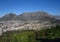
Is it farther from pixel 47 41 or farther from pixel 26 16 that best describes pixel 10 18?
pixel 47 41

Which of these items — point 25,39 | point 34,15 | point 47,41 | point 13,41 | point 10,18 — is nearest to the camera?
point 13,41

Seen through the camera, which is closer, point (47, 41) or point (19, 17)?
point (47, 41)

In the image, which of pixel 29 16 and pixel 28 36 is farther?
pixel 29 16

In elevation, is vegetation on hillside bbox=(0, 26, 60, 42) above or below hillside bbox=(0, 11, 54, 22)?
below

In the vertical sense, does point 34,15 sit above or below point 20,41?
above

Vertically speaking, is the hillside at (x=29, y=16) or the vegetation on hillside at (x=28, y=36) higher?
the hillside at (x=29, y=16)

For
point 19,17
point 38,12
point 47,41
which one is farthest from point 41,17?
point 47,41

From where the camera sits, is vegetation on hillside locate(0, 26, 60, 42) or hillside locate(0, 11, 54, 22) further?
hillside locate(0, 11, 54, 22)

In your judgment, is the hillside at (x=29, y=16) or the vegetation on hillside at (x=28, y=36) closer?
the vegetation on hillside at (x=28, y=36)

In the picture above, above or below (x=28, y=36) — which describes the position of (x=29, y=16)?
above

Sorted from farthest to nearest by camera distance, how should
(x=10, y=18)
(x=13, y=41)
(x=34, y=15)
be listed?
(x=34, y=15) → (x=10, y=18) → (x=13, y=41)
